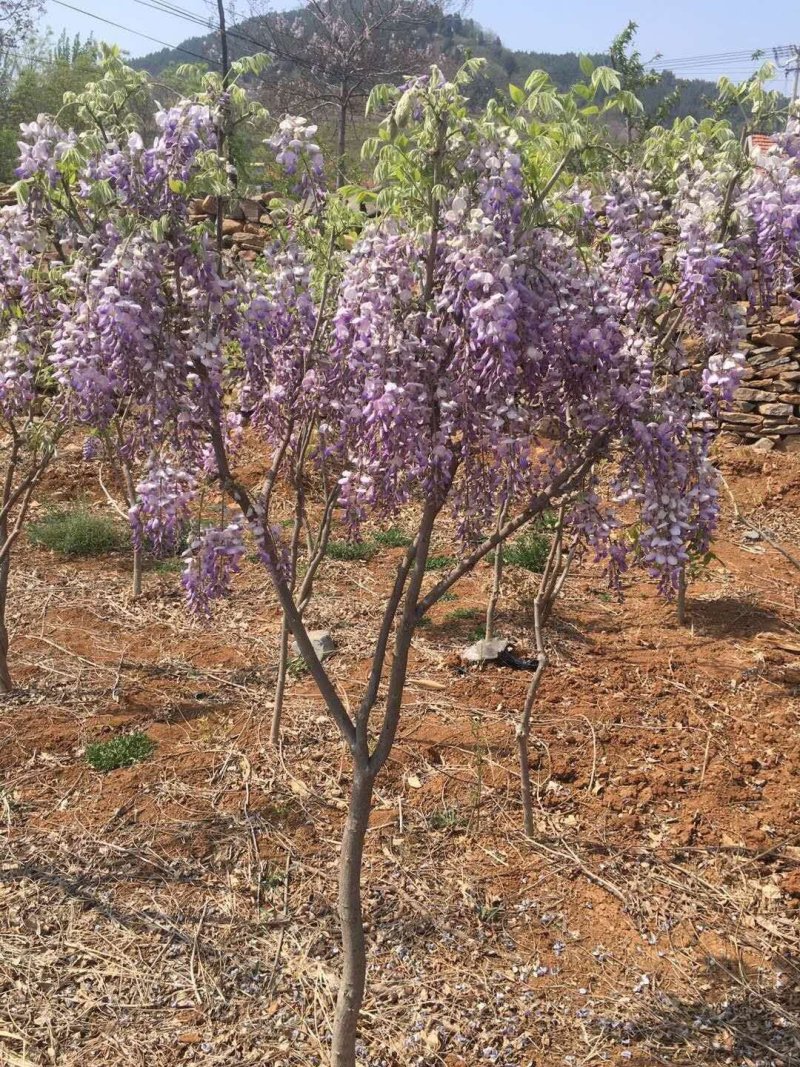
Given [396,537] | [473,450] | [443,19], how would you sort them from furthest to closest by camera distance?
[443,19] < [396,537] < [473,450]

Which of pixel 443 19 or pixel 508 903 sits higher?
pixel 443 19

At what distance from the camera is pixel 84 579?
712cm

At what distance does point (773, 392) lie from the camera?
10.3 m

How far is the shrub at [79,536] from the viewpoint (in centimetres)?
765

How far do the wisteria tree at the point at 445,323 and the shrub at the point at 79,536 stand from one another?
533 centimetres

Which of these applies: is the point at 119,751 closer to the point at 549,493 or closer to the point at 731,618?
the point at 549,493

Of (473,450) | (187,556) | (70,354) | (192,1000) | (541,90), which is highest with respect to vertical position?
(541,90)

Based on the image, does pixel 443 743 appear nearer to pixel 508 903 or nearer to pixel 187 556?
pixel 508 903

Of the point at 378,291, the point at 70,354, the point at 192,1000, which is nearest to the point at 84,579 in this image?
the point at 192,1000

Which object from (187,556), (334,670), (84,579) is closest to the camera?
(187,556)

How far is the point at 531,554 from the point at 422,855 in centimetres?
365

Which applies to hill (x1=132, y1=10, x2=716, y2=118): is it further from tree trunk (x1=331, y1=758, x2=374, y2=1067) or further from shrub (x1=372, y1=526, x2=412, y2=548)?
tree trunk (x1=331, y1=758, x2=374, y2=1067)

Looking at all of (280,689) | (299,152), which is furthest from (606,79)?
(280,689)

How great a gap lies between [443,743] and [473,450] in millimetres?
2889
